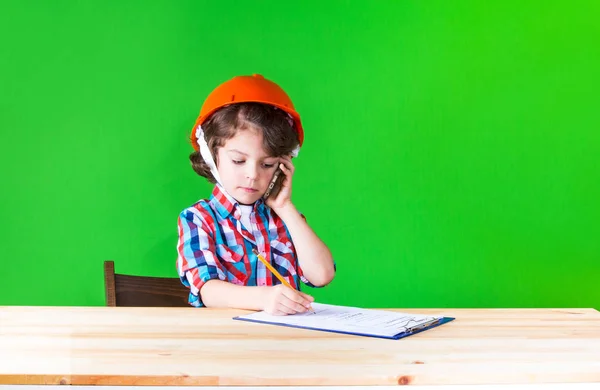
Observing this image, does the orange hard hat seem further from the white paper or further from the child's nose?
the white paper

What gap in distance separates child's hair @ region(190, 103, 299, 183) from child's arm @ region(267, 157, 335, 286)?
5 cm

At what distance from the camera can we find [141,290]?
1.89m

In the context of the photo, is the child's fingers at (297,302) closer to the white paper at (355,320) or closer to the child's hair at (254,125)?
the white paper at (355,320)

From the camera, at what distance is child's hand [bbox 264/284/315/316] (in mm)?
1382

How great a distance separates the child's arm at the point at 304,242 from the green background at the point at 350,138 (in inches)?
26.8

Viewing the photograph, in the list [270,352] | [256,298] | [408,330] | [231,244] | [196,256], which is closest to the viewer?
[270,352]

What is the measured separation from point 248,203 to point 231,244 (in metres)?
0.11

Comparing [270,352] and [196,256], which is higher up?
[196,256]

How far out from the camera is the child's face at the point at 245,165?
1830 millimetres

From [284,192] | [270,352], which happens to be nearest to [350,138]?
[284,192]

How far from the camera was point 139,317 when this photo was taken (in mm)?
1358

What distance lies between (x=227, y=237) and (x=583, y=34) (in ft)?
5.22

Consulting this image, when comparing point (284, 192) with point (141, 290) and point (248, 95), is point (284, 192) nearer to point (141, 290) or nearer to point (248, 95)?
point (248, 95)

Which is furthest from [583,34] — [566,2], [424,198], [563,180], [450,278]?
[450,278]
